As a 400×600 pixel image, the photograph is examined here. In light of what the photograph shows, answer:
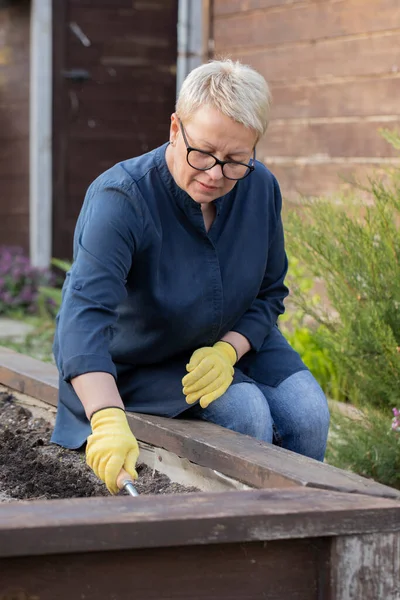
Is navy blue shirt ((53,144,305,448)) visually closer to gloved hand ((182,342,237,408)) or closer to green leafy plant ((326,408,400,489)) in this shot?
gloved hand ((182,342,237,408))

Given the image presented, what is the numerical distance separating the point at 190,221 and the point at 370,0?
8.50 ft

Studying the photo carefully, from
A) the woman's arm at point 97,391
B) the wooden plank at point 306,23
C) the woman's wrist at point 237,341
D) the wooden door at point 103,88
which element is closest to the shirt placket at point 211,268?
the woman's wrist at point 237,341

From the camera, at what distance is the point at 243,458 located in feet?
6.30

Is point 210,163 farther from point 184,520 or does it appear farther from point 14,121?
point 14,121

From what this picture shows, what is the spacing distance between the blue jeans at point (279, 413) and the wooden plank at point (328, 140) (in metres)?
2.11

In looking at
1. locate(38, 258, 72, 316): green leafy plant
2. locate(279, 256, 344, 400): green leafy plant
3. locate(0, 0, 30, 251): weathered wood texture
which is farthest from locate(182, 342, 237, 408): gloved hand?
locate(0, 0, 30, 251): weathered wood texture

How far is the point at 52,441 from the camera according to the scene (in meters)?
2.51

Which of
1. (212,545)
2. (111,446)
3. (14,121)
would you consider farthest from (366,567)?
(14,121)

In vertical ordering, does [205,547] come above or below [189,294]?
below

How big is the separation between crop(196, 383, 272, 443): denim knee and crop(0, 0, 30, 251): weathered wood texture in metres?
5.54

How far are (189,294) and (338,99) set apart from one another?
2692mm

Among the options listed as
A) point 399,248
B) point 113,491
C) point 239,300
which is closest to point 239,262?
point 239,300

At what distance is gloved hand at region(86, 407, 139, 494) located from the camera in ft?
6.18

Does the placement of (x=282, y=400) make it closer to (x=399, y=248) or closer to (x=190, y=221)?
(x=190, y=221)
